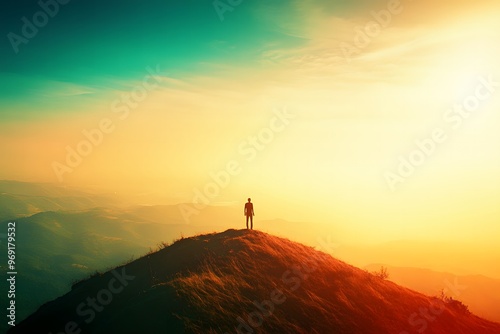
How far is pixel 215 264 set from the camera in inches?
957

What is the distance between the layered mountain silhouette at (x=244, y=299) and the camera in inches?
707

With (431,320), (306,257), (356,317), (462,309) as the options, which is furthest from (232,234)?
(462,309)

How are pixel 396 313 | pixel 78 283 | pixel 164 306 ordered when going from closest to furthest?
pixel 164 306
pixel 396 313
pixel 78 283

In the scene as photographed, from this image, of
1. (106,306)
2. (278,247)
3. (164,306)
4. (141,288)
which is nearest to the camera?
(164,306)

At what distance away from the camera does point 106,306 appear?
21.0 m

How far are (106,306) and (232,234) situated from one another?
12.9m

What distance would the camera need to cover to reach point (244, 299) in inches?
816

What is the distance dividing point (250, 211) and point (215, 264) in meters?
9.86

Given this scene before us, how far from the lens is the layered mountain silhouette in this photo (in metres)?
18.0

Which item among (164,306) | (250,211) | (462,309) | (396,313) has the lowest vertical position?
(462,309)

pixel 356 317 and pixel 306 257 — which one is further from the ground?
pixel 306 257

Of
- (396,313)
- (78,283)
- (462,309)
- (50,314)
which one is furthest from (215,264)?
(462,309)

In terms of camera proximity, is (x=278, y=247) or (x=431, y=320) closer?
(x=431, y=320)

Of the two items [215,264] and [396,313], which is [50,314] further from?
[396,313]
